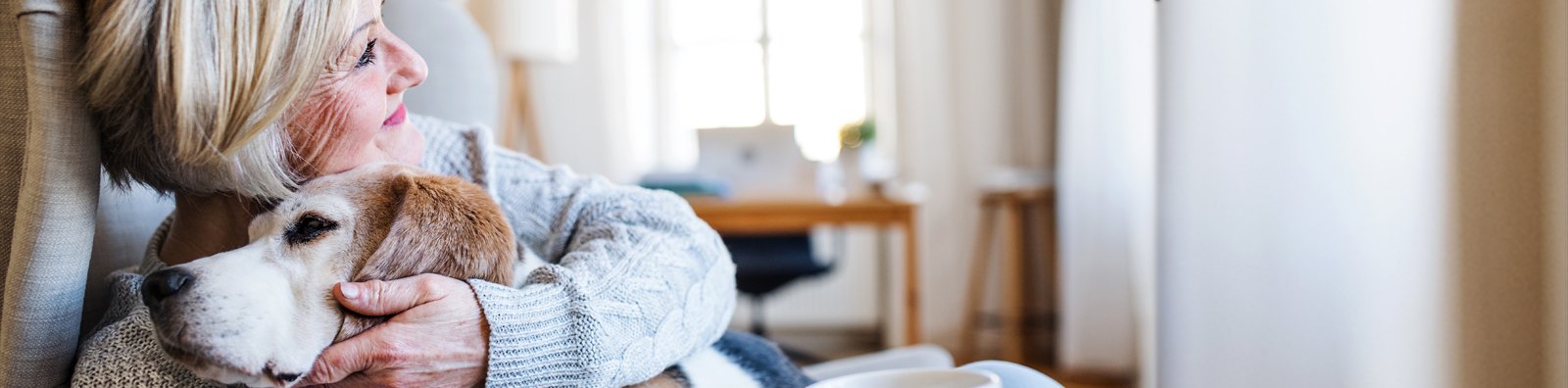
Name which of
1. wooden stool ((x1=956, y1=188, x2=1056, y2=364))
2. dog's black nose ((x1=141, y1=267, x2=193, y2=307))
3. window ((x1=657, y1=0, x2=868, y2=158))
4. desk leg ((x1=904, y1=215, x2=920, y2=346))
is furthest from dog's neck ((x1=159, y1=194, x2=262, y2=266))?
window ((x1=657, y1=0, x2=868, y2=158))

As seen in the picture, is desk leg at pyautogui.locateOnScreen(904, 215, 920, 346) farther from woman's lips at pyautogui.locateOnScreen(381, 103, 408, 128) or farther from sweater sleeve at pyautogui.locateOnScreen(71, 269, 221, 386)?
sweater sleeve at pyautogui.locateOnScreen(71, 269, 221, 386)

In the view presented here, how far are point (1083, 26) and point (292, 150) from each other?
8.26ft

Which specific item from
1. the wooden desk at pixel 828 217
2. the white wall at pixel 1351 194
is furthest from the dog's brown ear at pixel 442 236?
the wooden desk at pixel 828 217

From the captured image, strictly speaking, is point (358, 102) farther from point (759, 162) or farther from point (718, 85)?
point (718, 85)

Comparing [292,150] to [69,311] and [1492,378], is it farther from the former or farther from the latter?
[1492,378]

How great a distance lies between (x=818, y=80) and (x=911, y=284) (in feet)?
4.72

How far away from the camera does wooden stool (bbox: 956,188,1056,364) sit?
3.12 metres

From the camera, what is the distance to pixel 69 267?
55cm

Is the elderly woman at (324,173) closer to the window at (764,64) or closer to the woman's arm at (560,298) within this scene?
the woman's arm at (560,298)

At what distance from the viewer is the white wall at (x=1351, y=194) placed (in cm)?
83

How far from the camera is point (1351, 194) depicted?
104 cm

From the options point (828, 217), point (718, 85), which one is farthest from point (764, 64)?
point (828, 217)

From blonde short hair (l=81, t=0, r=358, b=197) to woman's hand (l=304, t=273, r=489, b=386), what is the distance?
103mm

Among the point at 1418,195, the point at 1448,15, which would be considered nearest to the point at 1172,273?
the point at 1418,195
